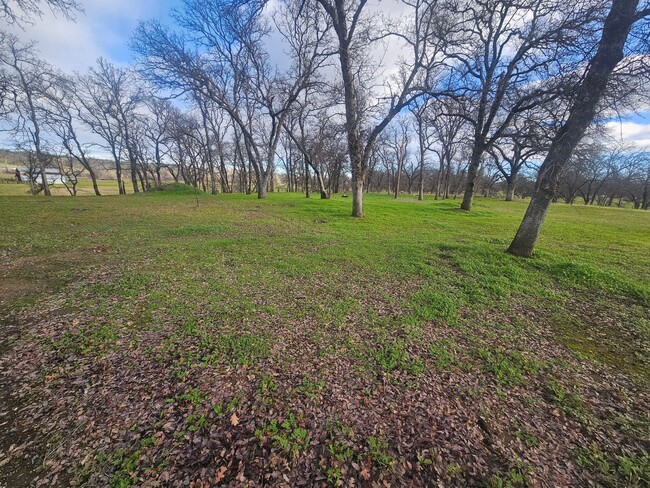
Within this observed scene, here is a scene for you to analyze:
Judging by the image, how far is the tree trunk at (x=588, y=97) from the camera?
4961mm

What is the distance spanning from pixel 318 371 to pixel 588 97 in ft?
25.0

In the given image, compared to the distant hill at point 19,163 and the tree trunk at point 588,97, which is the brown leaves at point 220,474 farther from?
the distant hill at point 19,163

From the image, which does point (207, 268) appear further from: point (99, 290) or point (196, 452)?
point (196, 452)

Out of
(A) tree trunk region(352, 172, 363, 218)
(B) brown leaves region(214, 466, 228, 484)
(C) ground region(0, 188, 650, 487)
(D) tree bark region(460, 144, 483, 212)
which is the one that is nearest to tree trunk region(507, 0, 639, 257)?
(C) ground region(0, 188, 650, 487)

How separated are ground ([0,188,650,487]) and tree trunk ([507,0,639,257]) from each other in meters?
2.00

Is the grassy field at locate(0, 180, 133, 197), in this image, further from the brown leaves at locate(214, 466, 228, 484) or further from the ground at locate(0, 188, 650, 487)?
the brown leaves at locate(214, 466, 228, 484)

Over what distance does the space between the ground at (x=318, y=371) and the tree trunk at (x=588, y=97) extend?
6.55 ft

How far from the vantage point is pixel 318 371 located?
296 cm

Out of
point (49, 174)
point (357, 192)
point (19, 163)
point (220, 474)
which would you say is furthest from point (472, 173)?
point (19, 163)

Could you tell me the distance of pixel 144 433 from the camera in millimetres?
2166

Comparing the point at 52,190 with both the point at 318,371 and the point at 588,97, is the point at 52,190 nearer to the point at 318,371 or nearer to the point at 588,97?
the point at 318,371

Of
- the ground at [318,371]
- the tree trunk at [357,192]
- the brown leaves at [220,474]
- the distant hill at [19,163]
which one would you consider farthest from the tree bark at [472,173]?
the distant hill at [19,163]

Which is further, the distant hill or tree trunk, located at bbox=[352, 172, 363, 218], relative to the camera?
the distant hill

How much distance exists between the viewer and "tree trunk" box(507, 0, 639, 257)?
496 cm
